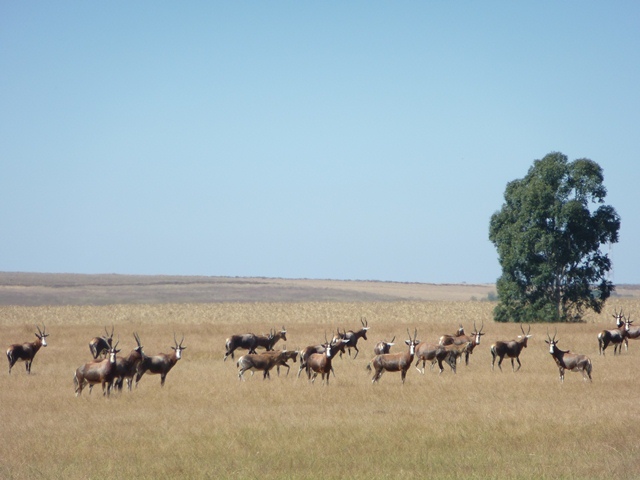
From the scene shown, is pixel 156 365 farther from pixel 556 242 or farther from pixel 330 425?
pixel 556 242

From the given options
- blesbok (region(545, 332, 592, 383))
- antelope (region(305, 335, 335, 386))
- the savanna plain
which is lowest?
the savanna plain

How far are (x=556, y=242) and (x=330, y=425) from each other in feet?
126

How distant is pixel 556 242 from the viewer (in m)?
51.8

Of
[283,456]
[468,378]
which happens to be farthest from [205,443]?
[468,378]

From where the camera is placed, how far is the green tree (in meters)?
52.1

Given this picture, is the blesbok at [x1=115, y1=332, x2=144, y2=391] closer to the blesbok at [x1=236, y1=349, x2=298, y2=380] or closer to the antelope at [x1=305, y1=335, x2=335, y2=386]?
the blesbok at [x1=236, y1=349, x2=298, y2=380]

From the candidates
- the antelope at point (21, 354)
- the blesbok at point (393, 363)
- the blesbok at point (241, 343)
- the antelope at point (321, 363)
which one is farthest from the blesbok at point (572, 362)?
the antelope at point (21, 354)

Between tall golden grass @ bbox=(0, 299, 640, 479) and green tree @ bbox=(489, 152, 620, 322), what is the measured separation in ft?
79.8

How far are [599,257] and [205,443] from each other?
43.2 metres

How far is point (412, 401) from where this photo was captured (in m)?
20.4

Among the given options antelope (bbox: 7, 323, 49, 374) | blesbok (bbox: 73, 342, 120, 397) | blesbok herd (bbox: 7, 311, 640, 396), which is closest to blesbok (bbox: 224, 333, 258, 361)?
blesbok herd (bbox: 7, 311, 640, 396)

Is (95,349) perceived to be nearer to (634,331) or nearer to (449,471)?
(449,471)

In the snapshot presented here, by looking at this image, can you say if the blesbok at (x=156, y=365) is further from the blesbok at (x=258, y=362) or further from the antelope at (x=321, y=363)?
the antelope at (x=321, y=363)

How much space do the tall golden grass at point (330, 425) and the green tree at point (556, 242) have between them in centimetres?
2431
